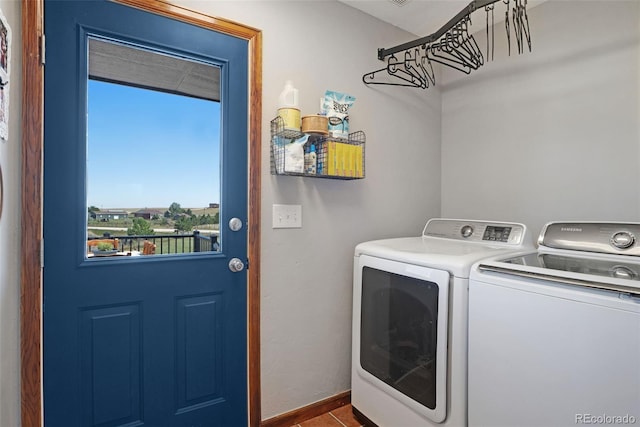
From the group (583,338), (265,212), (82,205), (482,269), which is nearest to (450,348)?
(482,269)

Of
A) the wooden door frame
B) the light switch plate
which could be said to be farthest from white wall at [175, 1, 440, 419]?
the wooden door frame

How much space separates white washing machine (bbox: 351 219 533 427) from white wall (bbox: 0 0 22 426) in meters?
1.50

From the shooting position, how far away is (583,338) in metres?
1.08

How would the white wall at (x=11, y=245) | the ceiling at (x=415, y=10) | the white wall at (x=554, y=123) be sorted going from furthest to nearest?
the ceiling at (x=415, y=10)
the white wall at (x=554, y=123)
the white wall at (x=11, y=245)

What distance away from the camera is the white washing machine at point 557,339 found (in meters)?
1.02

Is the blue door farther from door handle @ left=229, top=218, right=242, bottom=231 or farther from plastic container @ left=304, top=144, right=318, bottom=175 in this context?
plastic container @ left=304, top=144, right=318, bottom=175

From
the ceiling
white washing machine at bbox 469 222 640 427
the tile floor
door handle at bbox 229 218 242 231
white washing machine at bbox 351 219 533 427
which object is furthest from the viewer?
the ceiling

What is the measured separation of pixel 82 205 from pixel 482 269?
1663mm

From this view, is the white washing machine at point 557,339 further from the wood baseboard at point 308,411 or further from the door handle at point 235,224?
the door handle at point 235,224

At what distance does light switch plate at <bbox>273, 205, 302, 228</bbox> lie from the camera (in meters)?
1.85

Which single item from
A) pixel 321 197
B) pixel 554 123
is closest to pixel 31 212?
pixel 321 197

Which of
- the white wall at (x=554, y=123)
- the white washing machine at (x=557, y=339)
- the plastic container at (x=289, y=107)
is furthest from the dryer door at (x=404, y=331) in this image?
the white wall at (x=554, y=123)

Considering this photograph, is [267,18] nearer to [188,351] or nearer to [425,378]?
[188,351]

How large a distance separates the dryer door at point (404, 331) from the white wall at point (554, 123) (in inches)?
42.4
